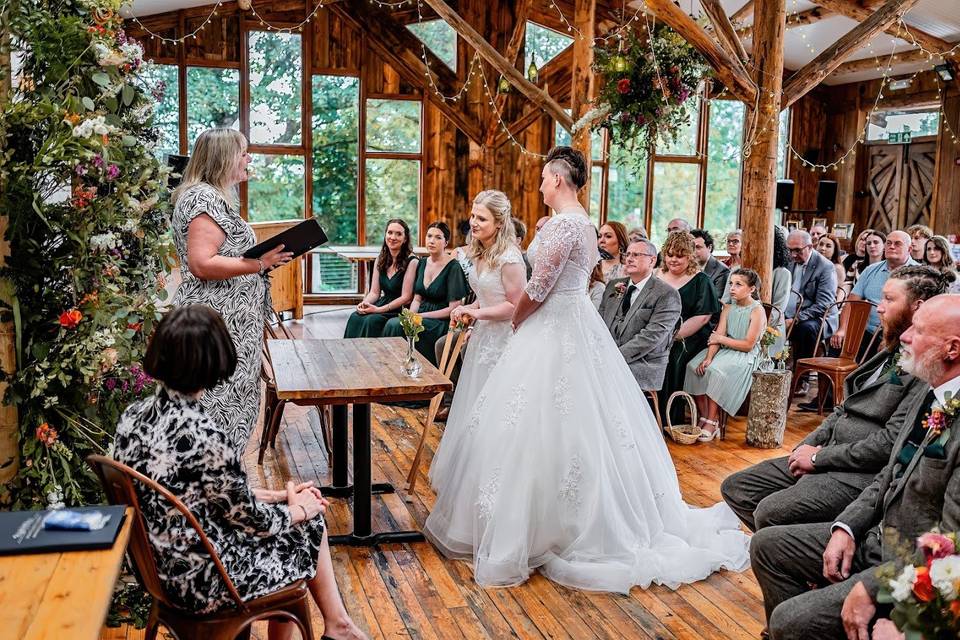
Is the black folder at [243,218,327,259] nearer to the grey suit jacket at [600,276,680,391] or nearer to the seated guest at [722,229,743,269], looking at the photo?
the grey suit jacket at [600,276,680,391]

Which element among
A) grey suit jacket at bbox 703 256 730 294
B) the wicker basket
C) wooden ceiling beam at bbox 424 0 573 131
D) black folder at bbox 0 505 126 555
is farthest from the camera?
wooden ceiling beam at bbox 424 0 573 131

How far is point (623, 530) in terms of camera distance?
350 centimetres

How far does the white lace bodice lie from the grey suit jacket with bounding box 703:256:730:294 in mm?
3239

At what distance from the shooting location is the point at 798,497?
291cm

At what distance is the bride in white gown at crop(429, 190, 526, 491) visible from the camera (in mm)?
4352

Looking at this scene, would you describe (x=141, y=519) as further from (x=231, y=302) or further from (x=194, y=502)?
(x=231, y=302)

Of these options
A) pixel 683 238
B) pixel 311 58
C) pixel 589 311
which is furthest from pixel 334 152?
pixel 589 311

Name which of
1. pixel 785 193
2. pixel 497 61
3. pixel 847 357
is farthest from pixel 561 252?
pixel 785 193

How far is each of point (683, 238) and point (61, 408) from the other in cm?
400

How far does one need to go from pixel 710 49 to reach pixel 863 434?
360 cm

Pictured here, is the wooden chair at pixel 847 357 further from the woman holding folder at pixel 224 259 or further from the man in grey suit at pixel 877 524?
the woman holding folder at pixel 224 259

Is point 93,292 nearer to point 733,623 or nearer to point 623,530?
point 623,530

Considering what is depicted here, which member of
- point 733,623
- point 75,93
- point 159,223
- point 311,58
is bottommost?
point 733,623

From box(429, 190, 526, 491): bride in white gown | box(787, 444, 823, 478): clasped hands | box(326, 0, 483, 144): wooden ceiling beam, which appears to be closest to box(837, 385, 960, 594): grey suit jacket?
box(787, 444, 823, 478): clasped hands
